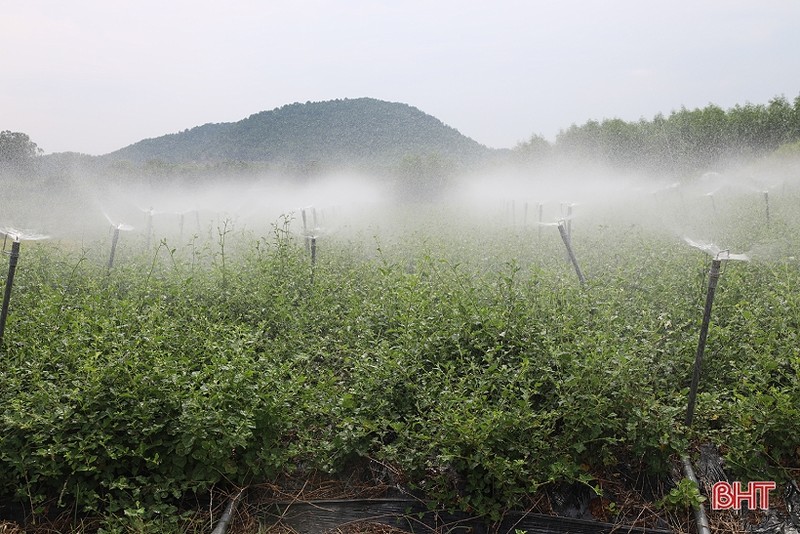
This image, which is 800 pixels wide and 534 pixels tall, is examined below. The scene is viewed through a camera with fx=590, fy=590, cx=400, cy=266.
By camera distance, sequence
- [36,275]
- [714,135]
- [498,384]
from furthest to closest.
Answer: [714,135], [36,275], [498,384]

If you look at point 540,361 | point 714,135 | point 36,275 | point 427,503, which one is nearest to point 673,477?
point 540,361

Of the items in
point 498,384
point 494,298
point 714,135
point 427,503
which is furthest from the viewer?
point 714,135

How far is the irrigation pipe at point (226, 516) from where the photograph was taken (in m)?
3.64

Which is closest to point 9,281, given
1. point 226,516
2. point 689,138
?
point 226,516

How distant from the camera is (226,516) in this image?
12.3ft

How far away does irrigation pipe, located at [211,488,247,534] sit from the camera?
364cm

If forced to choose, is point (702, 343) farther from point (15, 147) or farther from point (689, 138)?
point (689, 138)

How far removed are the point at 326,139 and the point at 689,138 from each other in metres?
34.2

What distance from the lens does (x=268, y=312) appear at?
241 inches

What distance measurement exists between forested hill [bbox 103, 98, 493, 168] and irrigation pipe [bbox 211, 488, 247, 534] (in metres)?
38.6

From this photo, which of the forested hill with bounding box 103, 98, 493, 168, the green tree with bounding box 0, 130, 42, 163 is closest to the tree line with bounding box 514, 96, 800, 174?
the forested hill with bounding box 103, 98, 493, 168

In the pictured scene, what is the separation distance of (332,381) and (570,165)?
4033cm

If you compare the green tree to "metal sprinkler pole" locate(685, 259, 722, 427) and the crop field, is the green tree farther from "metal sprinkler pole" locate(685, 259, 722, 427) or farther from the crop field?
"metal sprinkler pole" locate(685, 259, 722, 427)

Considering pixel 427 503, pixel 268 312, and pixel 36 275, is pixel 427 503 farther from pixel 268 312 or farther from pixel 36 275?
pixel 36 275
